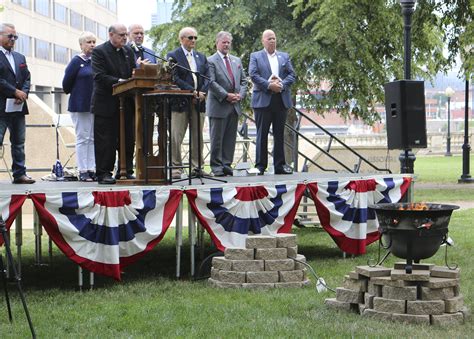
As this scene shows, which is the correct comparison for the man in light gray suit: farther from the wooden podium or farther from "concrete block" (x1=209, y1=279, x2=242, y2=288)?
"concrete block" (x1=209, y1=279, x2=242, y2=288)

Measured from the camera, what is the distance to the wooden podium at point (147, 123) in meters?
11.4

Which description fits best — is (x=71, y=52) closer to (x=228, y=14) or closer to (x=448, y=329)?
(x=228, y=14)

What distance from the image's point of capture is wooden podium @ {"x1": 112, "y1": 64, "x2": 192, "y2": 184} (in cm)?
1144

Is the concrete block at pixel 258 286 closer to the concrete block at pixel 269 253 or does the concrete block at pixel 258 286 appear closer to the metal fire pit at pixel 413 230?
the concrete block at pixel 269 253

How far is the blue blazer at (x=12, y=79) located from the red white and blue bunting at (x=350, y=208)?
3.81 m

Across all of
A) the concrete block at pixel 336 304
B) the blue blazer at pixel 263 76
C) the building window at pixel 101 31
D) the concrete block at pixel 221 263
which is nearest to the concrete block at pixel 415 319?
the concrete block at pixel 336 304

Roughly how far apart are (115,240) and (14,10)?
6634cm

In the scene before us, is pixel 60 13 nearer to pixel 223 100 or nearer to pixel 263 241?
pixel 223 100

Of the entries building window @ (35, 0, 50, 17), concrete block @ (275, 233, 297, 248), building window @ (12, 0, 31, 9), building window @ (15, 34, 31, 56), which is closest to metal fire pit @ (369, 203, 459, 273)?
concrete block @ (275, 233, 297, 248)

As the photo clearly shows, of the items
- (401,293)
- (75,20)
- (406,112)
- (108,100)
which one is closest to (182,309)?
(401,293)

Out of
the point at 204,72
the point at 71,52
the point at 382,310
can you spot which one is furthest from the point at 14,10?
the point at 382,310

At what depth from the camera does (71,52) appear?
91.5 m

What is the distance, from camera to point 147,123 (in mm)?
11781

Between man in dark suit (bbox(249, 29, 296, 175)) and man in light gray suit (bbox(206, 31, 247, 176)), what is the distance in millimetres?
269
